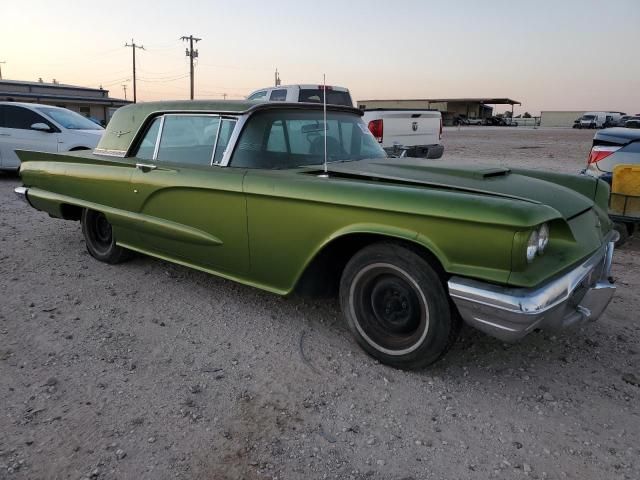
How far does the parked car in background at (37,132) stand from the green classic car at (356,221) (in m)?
6.02

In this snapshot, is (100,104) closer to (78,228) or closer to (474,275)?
(78,228)

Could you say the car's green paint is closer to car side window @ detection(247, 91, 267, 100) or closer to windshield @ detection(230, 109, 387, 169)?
windshield @ detection(230, 109, 387, 169)

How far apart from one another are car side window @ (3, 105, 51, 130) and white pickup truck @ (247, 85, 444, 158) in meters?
4.76

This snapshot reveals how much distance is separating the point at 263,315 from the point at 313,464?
1616 millimetres

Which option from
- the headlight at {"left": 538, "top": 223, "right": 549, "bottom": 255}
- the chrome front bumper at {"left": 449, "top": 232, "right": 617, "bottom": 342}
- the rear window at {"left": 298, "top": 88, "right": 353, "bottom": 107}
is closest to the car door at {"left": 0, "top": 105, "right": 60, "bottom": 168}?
A: the rear window at {"left": 298, "top": 88, "right": 353, "bottom": 107}

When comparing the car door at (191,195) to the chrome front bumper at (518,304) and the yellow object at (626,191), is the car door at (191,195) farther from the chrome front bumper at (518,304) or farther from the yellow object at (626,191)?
the yellow object at (626,191)

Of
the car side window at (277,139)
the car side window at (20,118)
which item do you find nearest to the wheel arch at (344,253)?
the car side window at (277,139)

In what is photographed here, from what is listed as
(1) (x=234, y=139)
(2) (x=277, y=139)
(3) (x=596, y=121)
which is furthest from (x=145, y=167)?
(3) (x=596, y=121)

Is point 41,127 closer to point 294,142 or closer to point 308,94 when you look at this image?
point 308,94

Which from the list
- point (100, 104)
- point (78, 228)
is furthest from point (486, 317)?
point (100, 104)

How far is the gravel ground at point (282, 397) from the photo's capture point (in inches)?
86.8

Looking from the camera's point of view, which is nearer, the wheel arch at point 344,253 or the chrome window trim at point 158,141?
the wheel arch at point 344,253

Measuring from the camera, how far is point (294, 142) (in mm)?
3699

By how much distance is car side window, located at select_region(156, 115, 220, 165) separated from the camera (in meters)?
3.77
